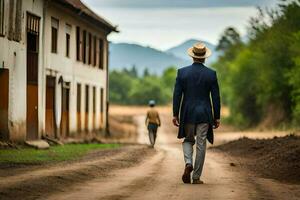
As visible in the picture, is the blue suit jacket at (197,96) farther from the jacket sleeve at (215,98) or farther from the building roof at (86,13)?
the building roof at (86,13)

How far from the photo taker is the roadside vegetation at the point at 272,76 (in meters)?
53.0

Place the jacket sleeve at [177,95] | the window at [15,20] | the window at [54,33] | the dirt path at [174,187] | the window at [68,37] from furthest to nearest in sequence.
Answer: the window at [68,37], the window at [54,33], the window at [15,20], the jacket sleeve at [177,95], the dirt path at [174,187]

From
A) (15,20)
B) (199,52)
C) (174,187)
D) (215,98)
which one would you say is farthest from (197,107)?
(15,20)

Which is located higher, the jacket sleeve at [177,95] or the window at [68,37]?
the window at [68,37]

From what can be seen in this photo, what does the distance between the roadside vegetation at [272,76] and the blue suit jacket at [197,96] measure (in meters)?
32.5

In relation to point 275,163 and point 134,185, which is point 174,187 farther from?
point 275,163

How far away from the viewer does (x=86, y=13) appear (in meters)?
42.7

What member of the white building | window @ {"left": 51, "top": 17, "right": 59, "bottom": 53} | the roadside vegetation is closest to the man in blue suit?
the white building

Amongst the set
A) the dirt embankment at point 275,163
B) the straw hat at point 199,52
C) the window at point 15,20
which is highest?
the window at point 15,20

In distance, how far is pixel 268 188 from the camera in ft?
44.7

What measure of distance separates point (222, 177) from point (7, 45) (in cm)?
1469

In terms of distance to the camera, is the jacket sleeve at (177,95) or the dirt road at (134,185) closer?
the dirt road at (134,185)

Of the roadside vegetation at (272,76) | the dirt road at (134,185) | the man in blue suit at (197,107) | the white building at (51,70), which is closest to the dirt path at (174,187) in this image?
the dirt road at (134,185)

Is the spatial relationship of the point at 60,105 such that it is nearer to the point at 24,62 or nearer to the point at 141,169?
the point at 24,62
